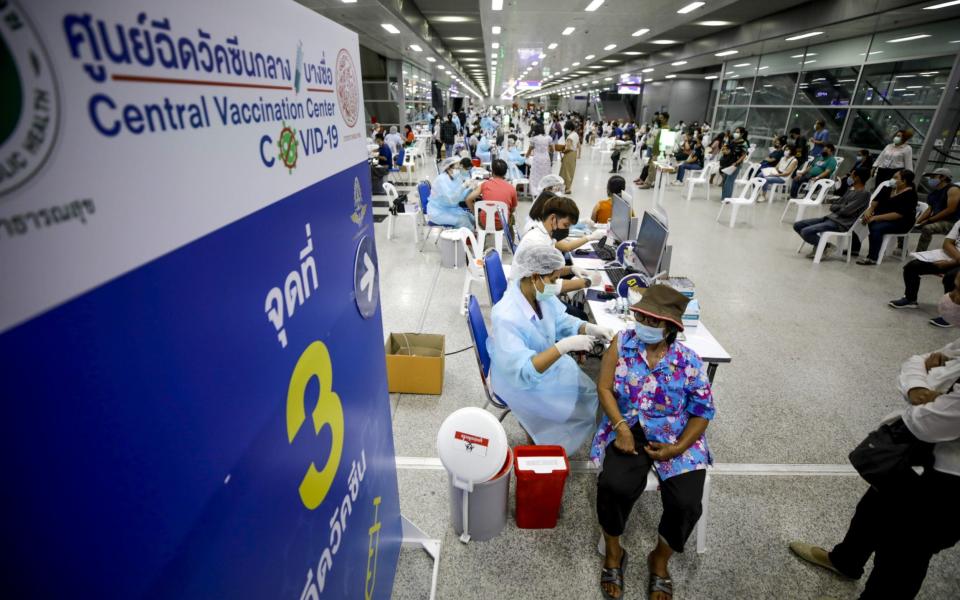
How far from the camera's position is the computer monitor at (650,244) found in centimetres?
298

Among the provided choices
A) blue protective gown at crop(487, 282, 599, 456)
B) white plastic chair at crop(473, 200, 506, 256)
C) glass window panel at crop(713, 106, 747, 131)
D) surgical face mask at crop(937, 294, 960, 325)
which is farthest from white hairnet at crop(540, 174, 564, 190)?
glass window panel at crop(713, 106, 747, 131)

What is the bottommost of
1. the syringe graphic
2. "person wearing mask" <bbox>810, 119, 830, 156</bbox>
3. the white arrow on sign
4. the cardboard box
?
the cardboard box

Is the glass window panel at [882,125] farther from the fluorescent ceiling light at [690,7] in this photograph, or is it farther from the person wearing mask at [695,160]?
the fluorescent ceiling light at [690,7]

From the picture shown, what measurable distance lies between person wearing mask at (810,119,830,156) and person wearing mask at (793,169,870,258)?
4.22 m

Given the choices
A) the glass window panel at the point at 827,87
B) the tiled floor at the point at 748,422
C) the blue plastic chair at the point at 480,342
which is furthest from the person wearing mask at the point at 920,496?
the glass window panel at the point at 827,87

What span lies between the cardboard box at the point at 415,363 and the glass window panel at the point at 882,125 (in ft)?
35.7

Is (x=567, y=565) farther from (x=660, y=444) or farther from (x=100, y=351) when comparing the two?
(x=100, y=351)

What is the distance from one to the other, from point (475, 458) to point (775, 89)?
16.1 metres

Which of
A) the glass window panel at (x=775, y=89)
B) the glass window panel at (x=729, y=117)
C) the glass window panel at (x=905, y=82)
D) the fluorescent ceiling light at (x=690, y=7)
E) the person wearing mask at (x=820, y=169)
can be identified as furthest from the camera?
the glass window panel at (x=729, y=117)

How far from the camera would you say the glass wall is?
27.2ft

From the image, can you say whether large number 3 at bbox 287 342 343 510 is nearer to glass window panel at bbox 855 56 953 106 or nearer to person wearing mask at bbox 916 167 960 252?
person wearing mask at bbox 916 167 960 252

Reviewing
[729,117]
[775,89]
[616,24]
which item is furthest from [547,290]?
[729,117]

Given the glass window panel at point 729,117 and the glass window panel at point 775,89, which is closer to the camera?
the glass window panel at point 775,89

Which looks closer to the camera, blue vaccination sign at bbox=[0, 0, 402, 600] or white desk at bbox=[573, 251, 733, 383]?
blue vaccination sign at bbox=[0, 0, 402, 600]
